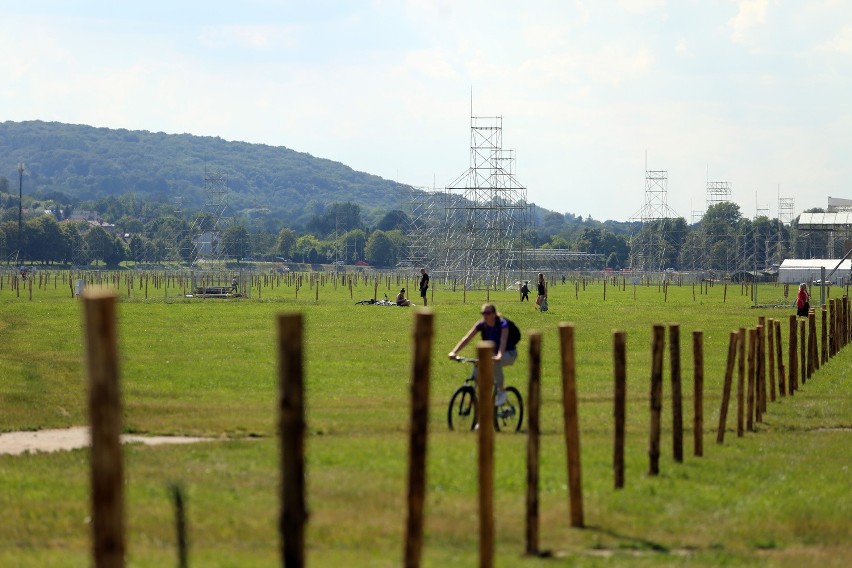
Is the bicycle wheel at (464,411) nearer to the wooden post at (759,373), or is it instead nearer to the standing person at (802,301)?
the wooden post at (759,373)

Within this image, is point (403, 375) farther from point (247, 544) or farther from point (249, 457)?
point (247, 544)

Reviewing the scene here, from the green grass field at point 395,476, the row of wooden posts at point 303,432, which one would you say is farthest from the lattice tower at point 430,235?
the row of wooden posts at point 303,432

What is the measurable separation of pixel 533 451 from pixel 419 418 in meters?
2.37

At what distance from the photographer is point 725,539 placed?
42.8 feet

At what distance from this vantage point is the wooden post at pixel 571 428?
13.2 metres

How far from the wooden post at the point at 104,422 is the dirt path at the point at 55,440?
38.3ft

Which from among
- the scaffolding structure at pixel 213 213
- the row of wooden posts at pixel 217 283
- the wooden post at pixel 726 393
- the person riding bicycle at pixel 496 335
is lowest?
the row of wooden posts at pixel 217 283

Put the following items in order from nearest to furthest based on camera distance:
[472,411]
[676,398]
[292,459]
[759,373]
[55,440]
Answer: [292,459], [676,398], [55,440], [472,411], [759,373]

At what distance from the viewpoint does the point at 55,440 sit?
1980cm

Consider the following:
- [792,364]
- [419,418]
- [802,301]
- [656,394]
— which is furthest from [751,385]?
[802,301]

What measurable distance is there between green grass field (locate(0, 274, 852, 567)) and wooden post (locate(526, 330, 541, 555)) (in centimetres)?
22

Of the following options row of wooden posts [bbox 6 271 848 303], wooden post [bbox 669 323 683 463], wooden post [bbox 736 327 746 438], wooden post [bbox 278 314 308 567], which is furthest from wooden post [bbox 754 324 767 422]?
row of wooden posts [bbox 6 271 848 303]

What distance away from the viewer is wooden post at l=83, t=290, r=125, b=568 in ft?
22.3

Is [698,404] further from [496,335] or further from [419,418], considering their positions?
[419,418]
